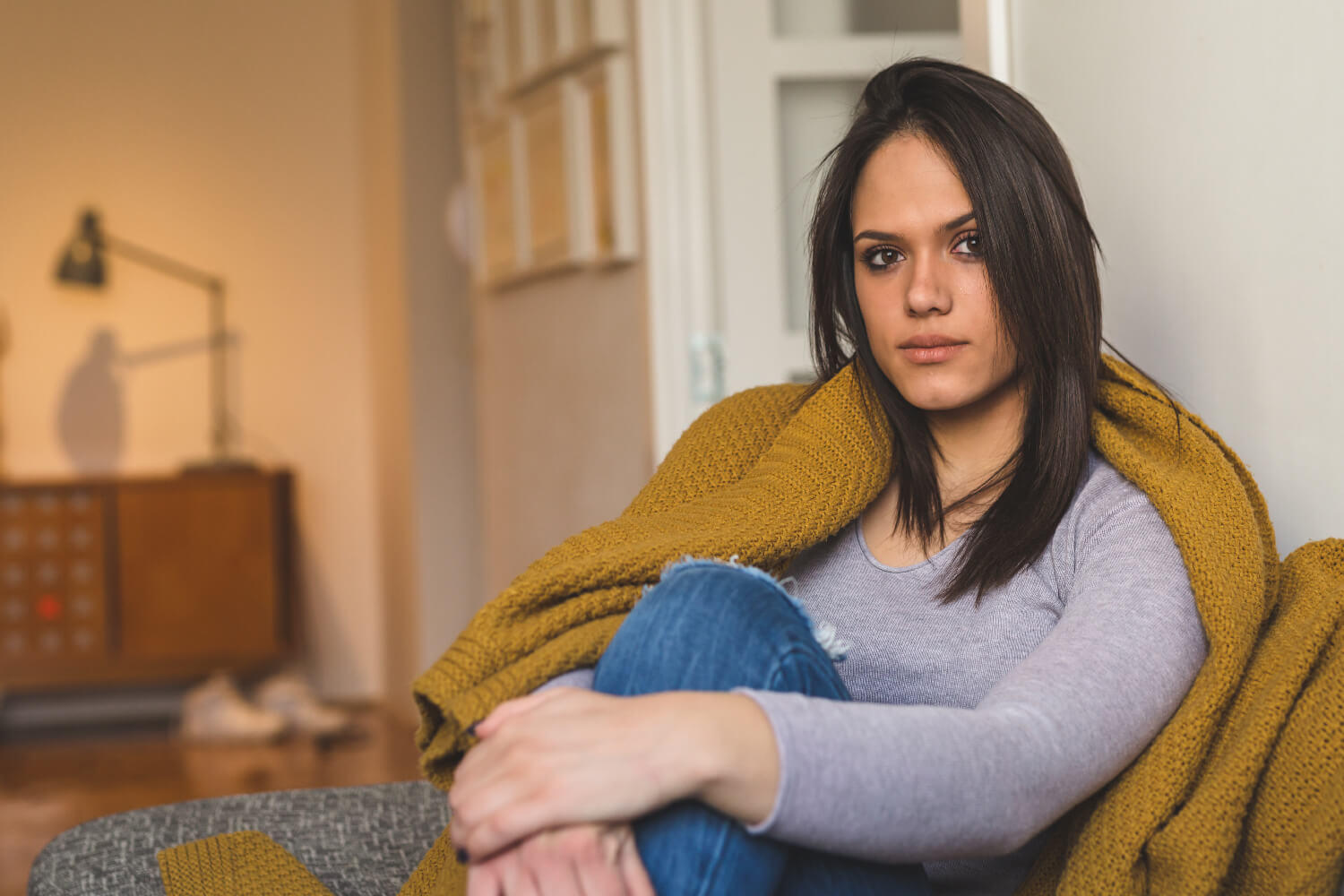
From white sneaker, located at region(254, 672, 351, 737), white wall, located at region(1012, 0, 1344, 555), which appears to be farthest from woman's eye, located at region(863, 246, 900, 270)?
white sneaker, located at region(254, 672, 351, 737)

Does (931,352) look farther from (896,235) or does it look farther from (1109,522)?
(1109,522)

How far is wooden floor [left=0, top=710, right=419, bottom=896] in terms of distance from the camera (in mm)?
3111

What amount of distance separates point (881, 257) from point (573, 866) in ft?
2.10

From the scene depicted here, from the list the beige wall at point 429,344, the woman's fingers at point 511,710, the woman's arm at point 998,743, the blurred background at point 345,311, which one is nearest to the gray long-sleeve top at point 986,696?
the woman's arm at point 998,743

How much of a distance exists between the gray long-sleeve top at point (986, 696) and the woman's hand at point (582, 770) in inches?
2.2

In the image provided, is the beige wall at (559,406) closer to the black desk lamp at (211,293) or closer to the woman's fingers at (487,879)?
the black desk lamp at (211,293)

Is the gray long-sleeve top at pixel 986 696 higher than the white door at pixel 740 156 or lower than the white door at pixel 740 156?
lower

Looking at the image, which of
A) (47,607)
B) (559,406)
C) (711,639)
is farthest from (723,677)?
(47,607)

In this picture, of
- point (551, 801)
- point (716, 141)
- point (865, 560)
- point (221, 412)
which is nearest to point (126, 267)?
point (221, 412)

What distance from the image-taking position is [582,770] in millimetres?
818

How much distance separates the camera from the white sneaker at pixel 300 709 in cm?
392

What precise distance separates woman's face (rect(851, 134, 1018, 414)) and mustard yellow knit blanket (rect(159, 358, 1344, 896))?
0.10m

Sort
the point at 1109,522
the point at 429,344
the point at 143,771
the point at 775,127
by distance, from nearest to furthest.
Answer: the point at 1109,522 < the point at 775,127 < the point at 143,771 < the point at 429,344

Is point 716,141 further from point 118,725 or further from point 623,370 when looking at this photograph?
point 118,725
